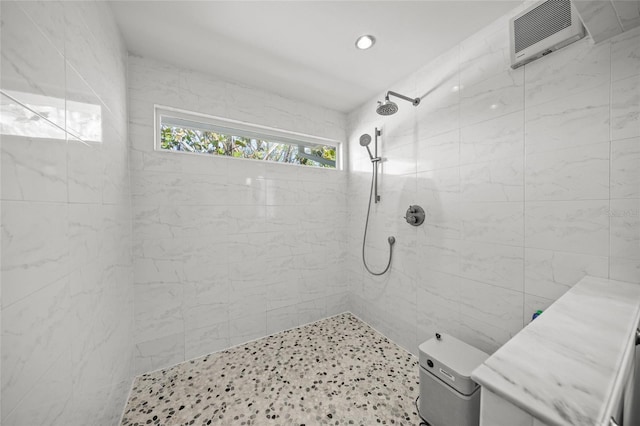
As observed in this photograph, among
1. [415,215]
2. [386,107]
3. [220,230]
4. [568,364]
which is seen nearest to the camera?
[568,364]

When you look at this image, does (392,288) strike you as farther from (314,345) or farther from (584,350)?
(584,350)

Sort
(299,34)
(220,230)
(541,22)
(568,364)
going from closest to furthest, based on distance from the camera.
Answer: (568,364) < (541,22) < (299,34) < (220,230)

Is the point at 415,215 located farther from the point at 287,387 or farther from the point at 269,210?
the point at 287,387

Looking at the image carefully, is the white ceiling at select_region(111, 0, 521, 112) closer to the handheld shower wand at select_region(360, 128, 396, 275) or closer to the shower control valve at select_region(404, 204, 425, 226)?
the handheld shower wand at select_region(360, 128, 396, 275)

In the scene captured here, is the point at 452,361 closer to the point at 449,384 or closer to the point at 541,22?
the point at 449,384

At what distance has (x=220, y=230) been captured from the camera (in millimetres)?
1951

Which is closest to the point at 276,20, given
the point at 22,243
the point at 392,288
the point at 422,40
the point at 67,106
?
the point at 422,40

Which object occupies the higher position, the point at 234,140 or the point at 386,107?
the point at 386,107

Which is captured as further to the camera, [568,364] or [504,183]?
[504,183]

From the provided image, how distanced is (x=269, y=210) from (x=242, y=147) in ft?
2.10

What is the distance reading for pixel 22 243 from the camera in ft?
2.01

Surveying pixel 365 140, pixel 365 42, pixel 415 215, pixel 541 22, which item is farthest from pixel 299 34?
pixel 415 215

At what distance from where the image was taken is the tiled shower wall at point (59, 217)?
59 cm

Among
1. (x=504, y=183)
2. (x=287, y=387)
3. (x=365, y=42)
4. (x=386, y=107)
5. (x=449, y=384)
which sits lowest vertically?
(x=287, y=387)
